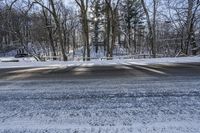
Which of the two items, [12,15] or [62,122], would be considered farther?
[12,15]

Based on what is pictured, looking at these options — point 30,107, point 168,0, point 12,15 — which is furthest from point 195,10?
point 30,107

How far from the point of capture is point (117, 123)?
3.80 meters

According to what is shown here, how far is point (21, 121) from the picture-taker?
4031 mm

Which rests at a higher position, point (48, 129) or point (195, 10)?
point (195, 10)

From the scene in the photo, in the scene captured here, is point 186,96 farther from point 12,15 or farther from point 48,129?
point 12,15

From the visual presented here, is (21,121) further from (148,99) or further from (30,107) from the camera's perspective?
(148,99)

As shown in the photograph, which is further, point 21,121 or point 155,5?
point 155,5

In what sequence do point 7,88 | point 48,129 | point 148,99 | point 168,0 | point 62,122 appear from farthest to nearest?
point 168,0, point 7,88, point 148,99, point 62,122, point 48,129

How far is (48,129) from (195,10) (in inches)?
854

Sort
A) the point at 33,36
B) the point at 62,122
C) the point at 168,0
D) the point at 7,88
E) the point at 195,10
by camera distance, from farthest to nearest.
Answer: the point at 33,36 < the point at 168,0 < the point at 195,10 < the point at 7,88 < the point at 62,122

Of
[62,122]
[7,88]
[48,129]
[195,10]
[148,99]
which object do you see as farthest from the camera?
[195,10]

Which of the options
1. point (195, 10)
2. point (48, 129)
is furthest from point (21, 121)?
point (195, 10)

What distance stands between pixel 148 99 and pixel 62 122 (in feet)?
6.18

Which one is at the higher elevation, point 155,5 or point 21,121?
point 155,5
